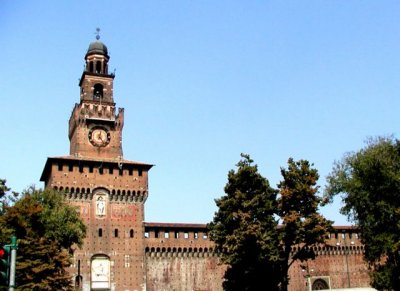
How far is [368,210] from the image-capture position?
35.6m

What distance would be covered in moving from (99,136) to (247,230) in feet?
65.3

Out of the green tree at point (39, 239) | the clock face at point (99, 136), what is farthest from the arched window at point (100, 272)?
the clock face at point (99, 136)

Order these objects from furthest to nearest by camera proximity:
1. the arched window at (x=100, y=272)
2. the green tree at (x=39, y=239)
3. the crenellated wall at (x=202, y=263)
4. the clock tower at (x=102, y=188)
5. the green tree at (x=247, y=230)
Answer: the crenellated wall at (x=202, y=263)
the clock tower at (x=102, y=188)
the arched window at (x=100, y=272)
the green tree at (x=247, y=230)
the green tree at (x=39, y=239)

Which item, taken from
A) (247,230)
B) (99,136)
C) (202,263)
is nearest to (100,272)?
(202,263)

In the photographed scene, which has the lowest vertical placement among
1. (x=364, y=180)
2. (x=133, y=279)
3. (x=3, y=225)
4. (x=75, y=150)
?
(x=133, y=279)

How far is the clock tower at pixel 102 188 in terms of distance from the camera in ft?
144

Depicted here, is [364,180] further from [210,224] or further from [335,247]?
[335,247]

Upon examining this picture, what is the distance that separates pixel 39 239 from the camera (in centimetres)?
3200

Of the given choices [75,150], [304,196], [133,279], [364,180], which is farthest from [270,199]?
[75,150]

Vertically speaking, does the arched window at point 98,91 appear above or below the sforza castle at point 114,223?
above

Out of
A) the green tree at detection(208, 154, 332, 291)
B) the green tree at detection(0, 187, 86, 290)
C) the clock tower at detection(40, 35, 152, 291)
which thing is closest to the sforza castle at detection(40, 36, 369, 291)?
the clock tower at detection(40, 35, 152, 291)

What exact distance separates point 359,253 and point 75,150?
2922 centimetres

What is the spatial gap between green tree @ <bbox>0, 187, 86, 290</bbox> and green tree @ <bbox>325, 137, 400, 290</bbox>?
18711 mm

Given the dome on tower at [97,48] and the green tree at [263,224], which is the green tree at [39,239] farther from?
the dome on tower at [97,48]
